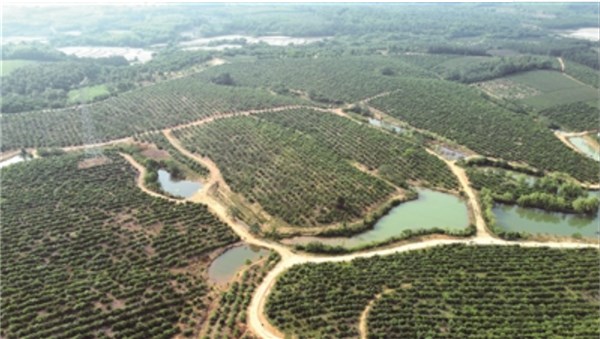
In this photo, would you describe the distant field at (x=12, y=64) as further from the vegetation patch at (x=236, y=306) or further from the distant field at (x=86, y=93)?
the vegetation patch at (x=236, y=306)

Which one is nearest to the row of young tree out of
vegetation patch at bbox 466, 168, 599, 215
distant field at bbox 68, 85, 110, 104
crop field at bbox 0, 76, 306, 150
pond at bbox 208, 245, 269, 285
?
distant field at bbox 68, 85, 110, 104

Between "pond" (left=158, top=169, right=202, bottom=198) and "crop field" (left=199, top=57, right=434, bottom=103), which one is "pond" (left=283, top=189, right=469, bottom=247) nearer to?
"pond" (left=158, top=169, right=202, bottom=198)

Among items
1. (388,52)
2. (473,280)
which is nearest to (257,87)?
(388,52)

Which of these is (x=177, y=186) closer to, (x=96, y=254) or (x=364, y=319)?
(x=96, y=254)

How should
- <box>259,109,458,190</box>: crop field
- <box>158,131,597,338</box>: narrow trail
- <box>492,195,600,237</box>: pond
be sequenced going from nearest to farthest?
<box>158,131,597,338</box>: narrow trail, <box>492,195,600,237</box>: pond, <box>259,109,458,190</box>: crop field

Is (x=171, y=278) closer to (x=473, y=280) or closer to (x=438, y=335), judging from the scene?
(x=438, y=335)

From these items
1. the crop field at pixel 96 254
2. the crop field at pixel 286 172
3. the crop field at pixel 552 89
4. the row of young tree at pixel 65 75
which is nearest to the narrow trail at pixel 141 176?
the crop field at pixel 96 254
